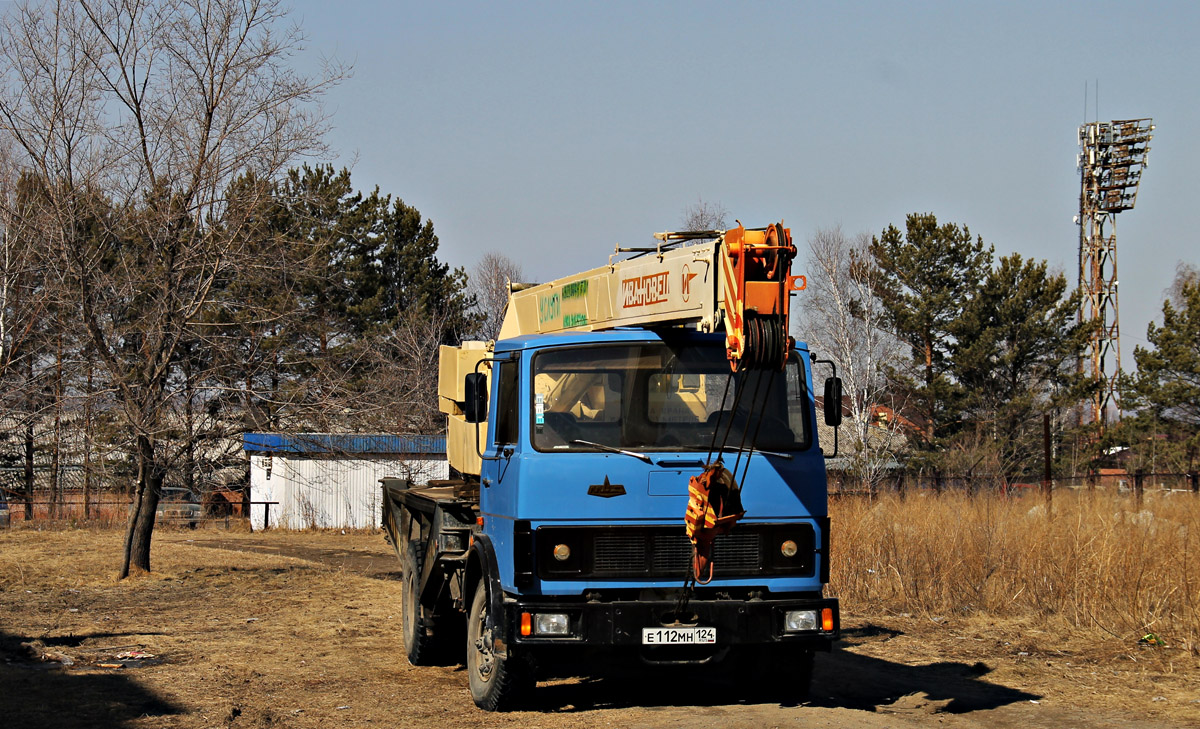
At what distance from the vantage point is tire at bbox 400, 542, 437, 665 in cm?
1017

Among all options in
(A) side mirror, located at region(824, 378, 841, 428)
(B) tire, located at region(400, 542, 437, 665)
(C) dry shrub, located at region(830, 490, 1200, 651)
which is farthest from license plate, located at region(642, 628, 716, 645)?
(C) dry shrub, located at region(830, 490, 1200, 651)

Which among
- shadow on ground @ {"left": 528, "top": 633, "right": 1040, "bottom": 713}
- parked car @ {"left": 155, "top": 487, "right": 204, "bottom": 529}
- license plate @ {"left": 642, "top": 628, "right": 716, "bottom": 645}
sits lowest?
parked car @ {"left": 155, "top": 487, "right": 204, "bottom": 529}

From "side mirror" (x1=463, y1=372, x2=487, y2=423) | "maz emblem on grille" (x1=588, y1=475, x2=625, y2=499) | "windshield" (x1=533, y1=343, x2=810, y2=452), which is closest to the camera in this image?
"maz emblem on grille" (x1=588, y1=475, x2=625, y2=499)

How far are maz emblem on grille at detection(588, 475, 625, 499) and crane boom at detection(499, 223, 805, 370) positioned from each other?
3.91ft

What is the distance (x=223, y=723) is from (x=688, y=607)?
3.29 metres

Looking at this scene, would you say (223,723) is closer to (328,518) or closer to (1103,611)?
(1103,611)

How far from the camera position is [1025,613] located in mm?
12750

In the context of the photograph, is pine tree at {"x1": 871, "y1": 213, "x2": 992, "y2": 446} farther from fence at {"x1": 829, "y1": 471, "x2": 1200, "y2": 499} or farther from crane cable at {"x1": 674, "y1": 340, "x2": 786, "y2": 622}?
crane cable at {"x1": 674, "y1": 340, "x2": 786, "y2": 622}

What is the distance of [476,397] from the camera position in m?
8.23

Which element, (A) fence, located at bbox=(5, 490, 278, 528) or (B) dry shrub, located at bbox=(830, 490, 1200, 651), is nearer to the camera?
(B) dry shrub, located at bbox=(830, 490, 1200, 651)

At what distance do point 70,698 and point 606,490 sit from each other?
14.3 ft

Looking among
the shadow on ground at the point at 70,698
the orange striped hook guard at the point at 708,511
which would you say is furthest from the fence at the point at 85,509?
the orange striped hook guard at the point at 708,511

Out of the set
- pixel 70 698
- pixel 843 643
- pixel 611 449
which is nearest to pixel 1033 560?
pixel 843 643

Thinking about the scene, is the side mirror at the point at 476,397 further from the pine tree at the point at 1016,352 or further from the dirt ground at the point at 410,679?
the pine tree at the point at 1016,352
